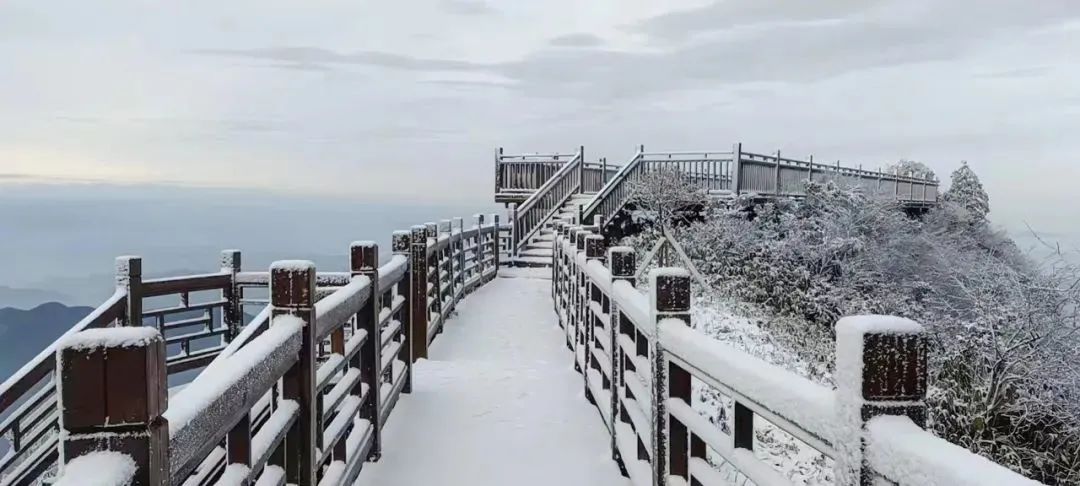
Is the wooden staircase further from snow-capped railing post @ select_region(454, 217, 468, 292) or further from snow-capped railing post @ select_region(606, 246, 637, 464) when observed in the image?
snow-capped railing post @ select_region(606, 246, 637, 464)

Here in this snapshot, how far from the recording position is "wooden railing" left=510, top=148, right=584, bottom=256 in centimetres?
1961

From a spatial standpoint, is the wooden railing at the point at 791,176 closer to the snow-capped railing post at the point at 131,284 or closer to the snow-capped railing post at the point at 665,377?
the snow-capped railing post at the point at 131,284

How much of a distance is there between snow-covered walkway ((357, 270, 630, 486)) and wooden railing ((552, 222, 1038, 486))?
35cm

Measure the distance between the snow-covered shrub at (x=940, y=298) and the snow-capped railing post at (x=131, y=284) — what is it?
341 inches

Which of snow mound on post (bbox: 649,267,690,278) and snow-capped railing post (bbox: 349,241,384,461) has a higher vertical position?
snow mound on post (bbox: 649,267,690,278)

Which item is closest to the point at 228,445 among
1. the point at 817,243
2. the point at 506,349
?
the point at 506,349

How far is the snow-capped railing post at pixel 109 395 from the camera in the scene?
1257 mm

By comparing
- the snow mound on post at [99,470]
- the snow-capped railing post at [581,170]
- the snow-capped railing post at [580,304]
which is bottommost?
the snow-capped railing post at [580,304]

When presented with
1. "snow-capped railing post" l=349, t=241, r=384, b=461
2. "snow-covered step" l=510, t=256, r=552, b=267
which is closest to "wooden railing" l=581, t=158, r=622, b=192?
"snow-covered step" l=510, t=256, r=552, b=267

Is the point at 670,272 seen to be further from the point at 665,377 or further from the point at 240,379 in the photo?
the point at 240,379

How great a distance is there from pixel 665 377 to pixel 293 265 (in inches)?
63.6

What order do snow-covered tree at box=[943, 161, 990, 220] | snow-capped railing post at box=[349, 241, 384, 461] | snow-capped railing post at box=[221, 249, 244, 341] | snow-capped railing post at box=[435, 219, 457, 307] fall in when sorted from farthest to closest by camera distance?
snow-covered tree at box=[943, 161, 990, 220] < snow-capped railing post at box=[435, 219, 457, 307] < snow-capped railing post at box=[221, 249, 244, 341] < snow-capped railing post at box=[349, 241, 384, 461]

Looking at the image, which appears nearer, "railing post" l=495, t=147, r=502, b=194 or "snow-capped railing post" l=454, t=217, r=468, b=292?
"snow-capped railing post" l=454, t=217, r=468, b=292

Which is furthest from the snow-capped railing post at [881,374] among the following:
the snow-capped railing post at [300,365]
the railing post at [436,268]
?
the railing post at [436,268]
